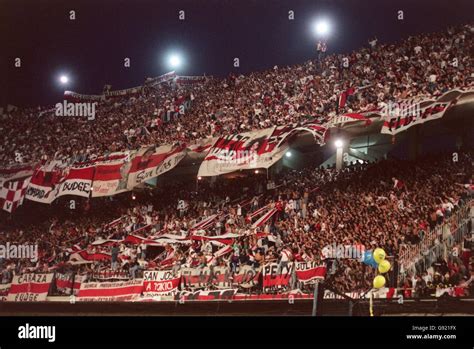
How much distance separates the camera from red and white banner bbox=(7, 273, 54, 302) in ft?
56.0

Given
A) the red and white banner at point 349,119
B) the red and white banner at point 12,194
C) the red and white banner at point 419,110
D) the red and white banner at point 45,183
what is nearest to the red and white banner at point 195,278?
the red and white banner at point 349,119

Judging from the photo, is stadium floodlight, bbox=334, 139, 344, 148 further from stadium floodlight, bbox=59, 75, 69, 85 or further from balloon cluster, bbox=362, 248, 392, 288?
stadium floodlight, bbox=59, 75, 69, 85

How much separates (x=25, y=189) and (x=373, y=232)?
44.9 feet

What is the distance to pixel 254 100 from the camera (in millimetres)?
20828

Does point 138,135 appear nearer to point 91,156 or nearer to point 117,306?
point 91,156

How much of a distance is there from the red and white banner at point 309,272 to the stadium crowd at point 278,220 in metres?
0.32

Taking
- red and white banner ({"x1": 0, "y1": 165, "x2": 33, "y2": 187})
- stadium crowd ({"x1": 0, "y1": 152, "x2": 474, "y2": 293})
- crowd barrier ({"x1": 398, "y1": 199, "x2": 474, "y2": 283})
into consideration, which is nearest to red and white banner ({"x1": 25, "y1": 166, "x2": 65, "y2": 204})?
red and white banner ({"x1": 0, "y1": 165, "x2": 33, "y2": 187})

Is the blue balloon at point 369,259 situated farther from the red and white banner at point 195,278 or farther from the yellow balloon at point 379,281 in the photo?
the red and white banner at point 195,278

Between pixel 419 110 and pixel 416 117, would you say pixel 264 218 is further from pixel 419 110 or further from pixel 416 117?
pixel 419 110

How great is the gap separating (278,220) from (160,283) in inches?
156

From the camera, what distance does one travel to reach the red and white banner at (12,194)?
22.1 m
